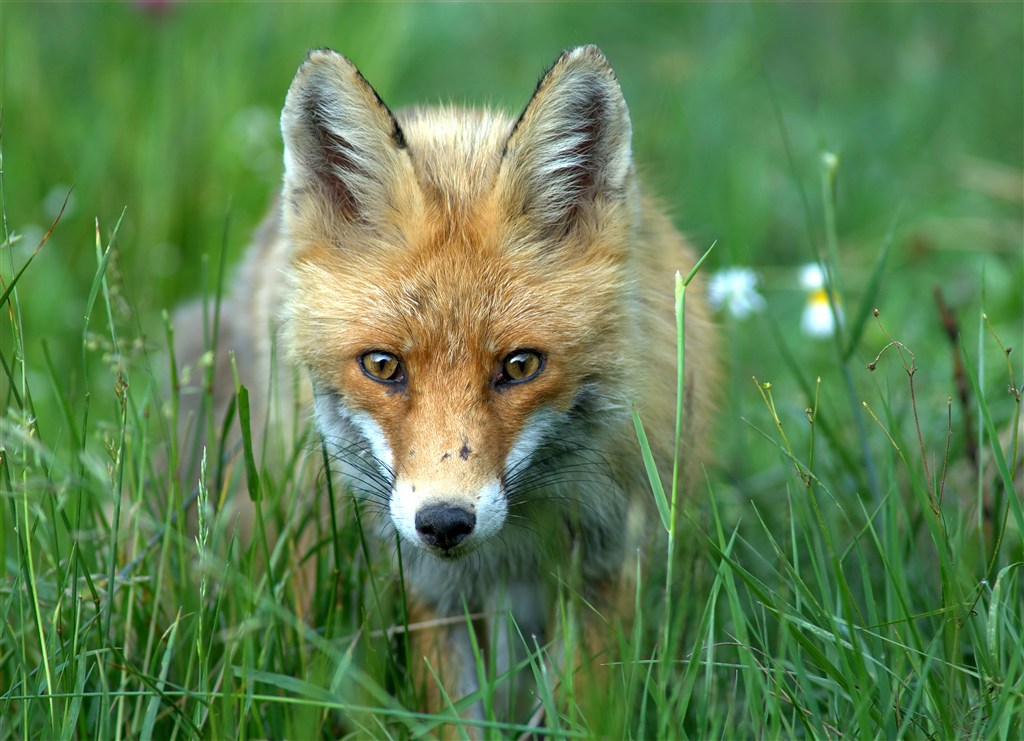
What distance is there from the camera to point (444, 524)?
2.64 metres

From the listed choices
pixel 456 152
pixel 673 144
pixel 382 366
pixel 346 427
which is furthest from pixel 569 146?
pixel 673 144

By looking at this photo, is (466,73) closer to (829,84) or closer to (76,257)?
(829,84)

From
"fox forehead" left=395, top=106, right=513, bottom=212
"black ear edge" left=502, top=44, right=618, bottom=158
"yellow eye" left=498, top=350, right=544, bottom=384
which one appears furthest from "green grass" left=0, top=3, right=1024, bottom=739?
"fox forehead" left=395, top=106, right=513, bottom=212

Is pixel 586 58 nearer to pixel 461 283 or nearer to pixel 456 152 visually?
pixel 456 152

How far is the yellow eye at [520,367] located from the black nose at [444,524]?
1.50ft

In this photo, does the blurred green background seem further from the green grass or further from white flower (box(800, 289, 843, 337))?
white flower (box(800, 289, 843, 337))

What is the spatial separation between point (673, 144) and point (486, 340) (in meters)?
4.17

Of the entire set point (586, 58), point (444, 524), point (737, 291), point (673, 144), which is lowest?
point (444, 524)

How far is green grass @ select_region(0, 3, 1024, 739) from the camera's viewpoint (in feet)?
8.50

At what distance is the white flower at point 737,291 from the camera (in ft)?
15.2

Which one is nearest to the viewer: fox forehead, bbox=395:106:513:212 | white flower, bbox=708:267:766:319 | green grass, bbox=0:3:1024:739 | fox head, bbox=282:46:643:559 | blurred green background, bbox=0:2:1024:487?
green grass, bbox=0:3:1024:739

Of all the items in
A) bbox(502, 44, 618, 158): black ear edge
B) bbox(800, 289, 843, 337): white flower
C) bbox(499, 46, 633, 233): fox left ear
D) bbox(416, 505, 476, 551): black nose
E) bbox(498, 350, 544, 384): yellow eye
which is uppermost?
bbox(502, 44, 618, 158): black ear edge

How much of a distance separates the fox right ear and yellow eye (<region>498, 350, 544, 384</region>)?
2.04ft

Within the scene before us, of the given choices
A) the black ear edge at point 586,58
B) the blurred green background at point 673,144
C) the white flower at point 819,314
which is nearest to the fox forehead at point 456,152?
the black ear edge at point 586,58
